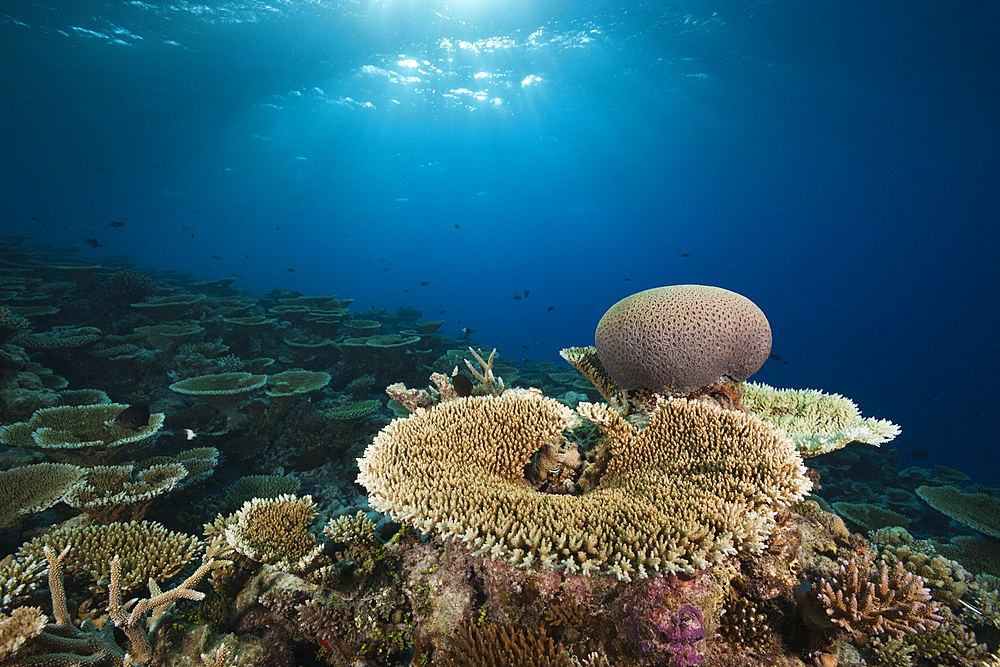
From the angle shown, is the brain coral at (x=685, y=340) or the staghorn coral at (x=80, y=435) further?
the staghorn coral at (x=80, y=435)

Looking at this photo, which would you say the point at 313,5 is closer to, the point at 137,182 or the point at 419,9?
the point at 419,9

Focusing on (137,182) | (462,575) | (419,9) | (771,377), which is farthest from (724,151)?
(137,182)

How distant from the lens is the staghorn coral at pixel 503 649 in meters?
2.12

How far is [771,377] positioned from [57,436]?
3448 inches

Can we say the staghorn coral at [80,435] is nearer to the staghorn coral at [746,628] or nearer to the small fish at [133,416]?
the small fish at [133,416]

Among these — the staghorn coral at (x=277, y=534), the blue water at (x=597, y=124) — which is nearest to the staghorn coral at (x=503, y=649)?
the staghorn coral at (x=277, y=534)

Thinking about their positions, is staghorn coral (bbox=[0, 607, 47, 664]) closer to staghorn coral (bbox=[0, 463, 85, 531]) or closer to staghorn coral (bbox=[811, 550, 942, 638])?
staghorn coral (bbox=[0, 463, 85, 531])

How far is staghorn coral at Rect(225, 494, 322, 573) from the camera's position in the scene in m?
3.17

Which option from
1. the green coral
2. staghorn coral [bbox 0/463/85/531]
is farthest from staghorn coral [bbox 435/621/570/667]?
the green coral

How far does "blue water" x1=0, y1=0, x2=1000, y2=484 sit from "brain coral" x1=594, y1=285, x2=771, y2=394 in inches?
684

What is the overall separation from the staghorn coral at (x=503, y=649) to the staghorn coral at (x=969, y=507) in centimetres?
974

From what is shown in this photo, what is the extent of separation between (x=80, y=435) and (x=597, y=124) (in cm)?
4879

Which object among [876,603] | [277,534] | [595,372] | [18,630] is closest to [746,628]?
[876,603]

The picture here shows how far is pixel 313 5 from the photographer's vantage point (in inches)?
878
